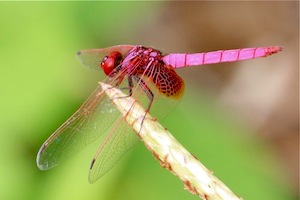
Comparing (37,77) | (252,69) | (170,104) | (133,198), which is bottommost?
(252,69)

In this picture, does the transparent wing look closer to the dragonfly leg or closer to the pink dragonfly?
the pink dragonfly

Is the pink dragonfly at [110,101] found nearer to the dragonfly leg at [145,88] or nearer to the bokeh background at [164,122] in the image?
the dragonfly leg at [145,88]

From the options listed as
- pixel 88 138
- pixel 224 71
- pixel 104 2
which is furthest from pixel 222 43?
pixel 88 138

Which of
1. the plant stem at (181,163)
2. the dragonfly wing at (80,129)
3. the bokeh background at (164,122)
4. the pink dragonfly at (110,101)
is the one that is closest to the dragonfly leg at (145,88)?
the pink dragonfly at (110,101)

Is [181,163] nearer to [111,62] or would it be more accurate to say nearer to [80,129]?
[80,129]

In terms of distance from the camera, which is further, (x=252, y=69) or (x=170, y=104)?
(x=252, y=69)

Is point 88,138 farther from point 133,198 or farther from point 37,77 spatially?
point 37,77
